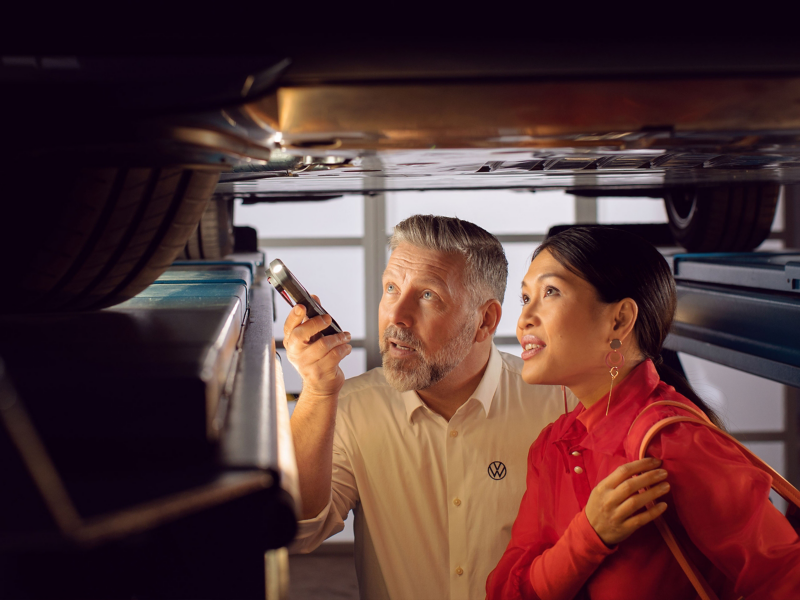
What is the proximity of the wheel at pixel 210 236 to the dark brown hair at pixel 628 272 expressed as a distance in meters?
0.92

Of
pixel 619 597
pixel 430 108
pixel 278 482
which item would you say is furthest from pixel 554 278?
pixel 278 482

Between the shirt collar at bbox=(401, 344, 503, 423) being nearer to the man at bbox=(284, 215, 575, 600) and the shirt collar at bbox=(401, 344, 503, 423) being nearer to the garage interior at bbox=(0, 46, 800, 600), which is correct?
the man at bbox=(284, 215, 575, 600)

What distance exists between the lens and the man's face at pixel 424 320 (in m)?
1.44

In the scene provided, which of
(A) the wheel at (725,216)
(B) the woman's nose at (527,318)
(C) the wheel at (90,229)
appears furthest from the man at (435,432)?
(C) the wheel at (90,229)

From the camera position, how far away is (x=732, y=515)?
0.77 meters

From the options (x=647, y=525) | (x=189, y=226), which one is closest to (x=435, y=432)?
(x=647, y=525)

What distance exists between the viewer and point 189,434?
0.38 metres

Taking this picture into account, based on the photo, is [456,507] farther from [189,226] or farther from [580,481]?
[189,226]

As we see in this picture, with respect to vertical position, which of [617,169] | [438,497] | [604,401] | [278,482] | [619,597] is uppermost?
[617,169]

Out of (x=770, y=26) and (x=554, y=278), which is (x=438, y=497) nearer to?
(x=554, y=278)

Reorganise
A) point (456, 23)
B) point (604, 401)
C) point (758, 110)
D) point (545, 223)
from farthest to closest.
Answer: point (545, 223), point (604, 401), point (758, 110), point (456, 23)

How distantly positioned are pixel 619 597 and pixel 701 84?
72 centimetres

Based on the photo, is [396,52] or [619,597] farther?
[619,597]

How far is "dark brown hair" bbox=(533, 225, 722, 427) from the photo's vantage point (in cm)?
104
